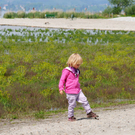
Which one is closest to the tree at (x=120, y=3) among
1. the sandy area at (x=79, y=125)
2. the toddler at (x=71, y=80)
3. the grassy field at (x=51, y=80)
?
the grassy field at (x=51, y=80)

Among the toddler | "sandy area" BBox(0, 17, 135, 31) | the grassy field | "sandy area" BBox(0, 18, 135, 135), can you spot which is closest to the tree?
"sandy area" BBox(0, 17, 135, 31)

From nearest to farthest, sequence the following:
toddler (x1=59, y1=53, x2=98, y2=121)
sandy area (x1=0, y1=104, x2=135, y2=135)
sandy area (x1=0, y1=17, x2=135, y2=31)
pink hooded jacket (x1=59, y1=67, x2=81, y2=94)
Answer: sandy area (x1=0, y1=104, x2=135, y2=135) < toddler (x1=59, y1=53, x2=98, y2=121) < pink hooded jacket (x1=59, y1=67, x2=81, y2=94) < sandy area (x1=0, y1=17, x2=135, y2=31)

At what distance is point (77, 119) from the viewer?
6.81 metres

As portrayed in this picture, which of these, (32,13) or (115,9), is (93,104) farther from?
(115,9)

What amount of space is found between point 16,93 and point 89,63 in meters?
5.68

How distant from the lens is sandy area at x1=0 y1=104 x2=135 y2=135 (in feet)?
19.0

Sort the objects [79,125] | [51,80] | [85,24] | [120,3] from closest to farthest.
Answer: [79,125], [51,80], [85,24], [120,3]

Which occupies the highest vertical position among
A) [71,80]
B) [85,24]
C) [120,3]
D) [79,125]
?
[120,3]

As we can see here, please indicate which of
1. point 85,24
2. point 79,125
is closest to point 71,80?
point 79,125

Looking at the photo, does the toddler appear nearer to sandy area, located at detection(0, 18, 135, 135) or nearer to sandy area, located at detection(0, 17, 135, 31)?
sandy area, located at detection(0, 18, 135, 135)

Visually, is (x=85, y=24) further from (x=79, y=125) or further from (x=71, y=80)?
(x=79, y=125)

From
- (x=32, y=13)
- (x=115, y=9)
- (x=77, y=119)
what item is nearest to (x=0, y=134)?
(x=77, y=119)

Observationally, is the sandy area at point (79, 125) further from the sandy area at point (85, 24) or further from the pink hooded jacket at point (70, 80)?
the sandy area at point (85, 24)

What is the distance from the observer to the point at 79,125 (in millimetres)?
6207
